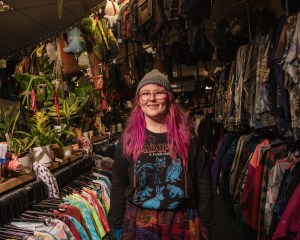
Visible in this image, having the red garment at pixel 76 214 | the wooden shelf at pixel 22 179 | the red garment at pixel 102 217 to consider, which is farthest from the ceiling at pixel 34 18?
the red garment at pixel 76 214

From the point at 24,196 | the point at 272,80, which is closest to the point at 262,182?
the point at 272,80

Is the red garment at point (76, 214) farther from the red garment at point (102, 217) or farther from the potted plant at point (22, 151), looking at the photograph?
the potted plant at point (22, 151)

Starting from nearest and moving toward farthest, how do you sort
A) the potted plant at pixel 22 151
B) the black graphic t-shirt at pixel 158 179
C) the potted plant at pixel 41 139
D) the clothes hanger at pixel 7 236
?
the clothes hanger at pixel 7 236 < the black graphic t-shirt at pixel 158 179 < the potted plant at pixel 22 151 < the potted plant at pixel 41 139

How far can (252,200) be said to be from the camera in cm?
237

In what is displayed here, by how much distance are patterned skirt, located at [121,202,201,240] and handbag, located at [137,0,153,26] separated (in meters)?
1.57

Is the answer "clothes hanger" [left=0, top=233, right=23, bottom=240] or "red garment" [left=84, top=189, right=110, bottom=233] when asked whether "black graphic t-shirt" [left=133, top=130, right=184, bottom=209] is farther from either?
"clothes hanger" [left=0, top=233, right=23, bottom=240]

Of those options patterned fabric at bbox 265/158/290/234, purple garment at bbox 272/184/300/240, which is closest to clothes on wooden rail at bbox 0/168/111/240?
purple garment at bbox 272/184/300/240

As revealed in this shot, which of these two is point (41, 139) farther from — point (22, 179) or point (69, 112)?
point (69, 112)

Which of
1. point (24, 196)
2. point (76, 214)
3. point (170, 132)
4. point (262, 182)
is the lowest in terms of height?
point (262, 182)

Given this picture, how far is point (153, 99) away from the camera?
5.03ft

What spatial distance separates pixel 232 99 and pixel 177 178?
1981 millimetres

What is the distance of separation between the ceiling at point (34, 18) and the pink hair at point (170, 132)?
2.43 m

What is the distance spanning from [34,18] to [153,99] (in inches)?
156

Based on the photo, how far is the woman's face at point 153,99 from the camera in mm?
1535
